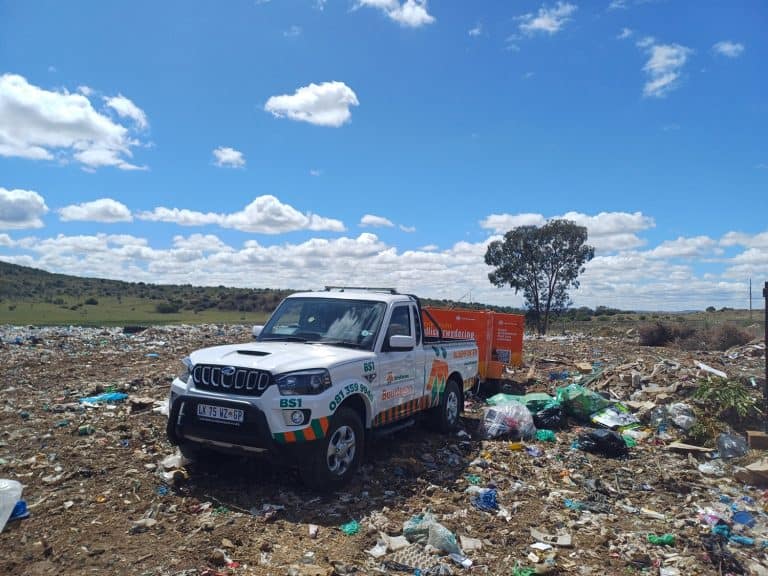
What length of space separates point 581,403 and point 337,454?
5.45 metres

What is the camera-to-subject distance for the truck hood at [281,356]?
5230mm

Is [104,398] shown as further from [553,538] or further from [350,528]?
[553,538]

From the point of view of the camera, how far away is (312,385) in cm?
517

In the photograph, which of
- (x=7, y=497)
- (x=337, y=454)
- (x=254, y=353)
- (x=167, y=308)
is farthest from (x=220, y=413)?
(x=167, y=308)

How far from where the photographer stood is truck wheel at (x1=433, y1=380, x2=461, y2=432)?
803 centimetres

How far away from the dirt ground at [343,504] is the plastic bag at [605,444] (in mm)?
173

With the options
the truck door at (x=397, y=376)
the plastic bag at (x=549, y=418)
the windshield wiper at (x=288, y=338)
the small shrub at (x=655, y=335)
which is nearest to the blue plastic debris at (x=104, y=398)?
the windshield wiper at (x=288, y=338)

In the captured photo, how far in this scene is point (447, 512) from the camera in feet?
17.4

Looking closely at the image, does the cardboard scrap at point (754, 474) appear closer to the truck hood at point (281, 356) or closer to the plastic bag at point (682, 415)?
the plastic bag at point (682, 415)

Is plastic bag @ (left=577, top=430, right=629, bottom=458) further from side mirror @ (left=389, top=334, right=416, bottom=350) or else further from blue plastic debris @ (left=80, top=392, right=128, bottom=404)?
blue plastic debris @ (left=80, top=392, right=128, bottom=404)

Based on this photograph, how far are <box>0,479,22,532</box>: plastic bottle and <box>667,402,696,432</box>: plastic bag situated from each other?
8280mm

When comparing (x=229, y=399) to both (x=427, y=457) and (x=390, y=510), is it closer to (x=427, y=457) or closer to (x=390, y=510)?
(x=390, y=510)

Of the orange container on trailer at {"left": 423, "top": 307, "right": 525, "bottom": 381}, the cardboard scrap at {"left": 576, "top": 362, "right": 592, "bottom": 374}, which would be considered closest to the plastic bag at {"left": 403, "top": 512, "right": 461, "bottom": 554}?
the orange container on trailer at {"left": 423, "top": 307, "right": 525, "bottom": 381}

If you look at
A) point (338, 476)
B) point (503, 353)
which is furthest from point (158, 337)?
point (338, 476)
